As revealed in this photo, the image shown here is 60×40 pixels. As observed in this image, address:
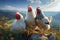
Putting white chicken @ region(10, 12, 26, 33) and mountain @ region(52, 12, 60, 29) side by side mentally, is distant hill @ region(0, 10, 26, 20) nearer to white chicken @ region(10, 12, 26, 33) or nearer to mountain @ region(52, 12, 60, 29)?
white chicken @ region(10, 12, 26, 33)

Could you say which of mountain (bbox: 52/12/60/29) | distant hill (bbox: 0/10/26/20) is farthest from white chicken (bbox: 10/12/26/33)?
mountain (bbox: 52/12/60/29)

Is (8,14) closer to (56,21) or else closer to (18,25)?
(18,25)

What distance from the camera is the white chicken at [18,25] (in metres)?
1.54

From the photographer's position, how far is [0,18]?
1565 millimetres

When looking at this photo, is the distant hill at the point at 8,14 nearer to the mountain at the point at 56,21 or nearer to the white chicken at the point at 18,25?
the white chicken at the point at 18,25

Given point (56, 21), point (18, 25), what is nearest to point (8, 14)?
point (18, 25)

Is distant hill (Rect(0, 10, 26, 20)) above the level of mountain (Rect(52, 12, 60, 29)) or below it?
above

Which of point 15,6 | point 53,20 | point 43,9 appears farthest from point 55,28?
point 15,6

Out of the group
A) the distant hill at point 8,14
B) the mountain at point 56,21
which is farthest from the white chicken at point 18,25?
the mountain at point 56,21

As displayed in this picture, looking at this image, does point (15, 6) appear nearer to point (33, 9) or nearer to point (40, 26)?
point (33, 9)

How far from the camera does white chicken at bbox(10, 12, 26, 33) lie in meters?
1.54

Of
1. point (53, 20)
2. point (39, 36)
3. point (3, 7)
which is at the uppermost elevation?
point (3, 7)

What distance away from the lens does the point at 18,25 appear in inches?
60.6

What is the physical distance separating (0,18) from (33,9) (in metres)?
0.26
